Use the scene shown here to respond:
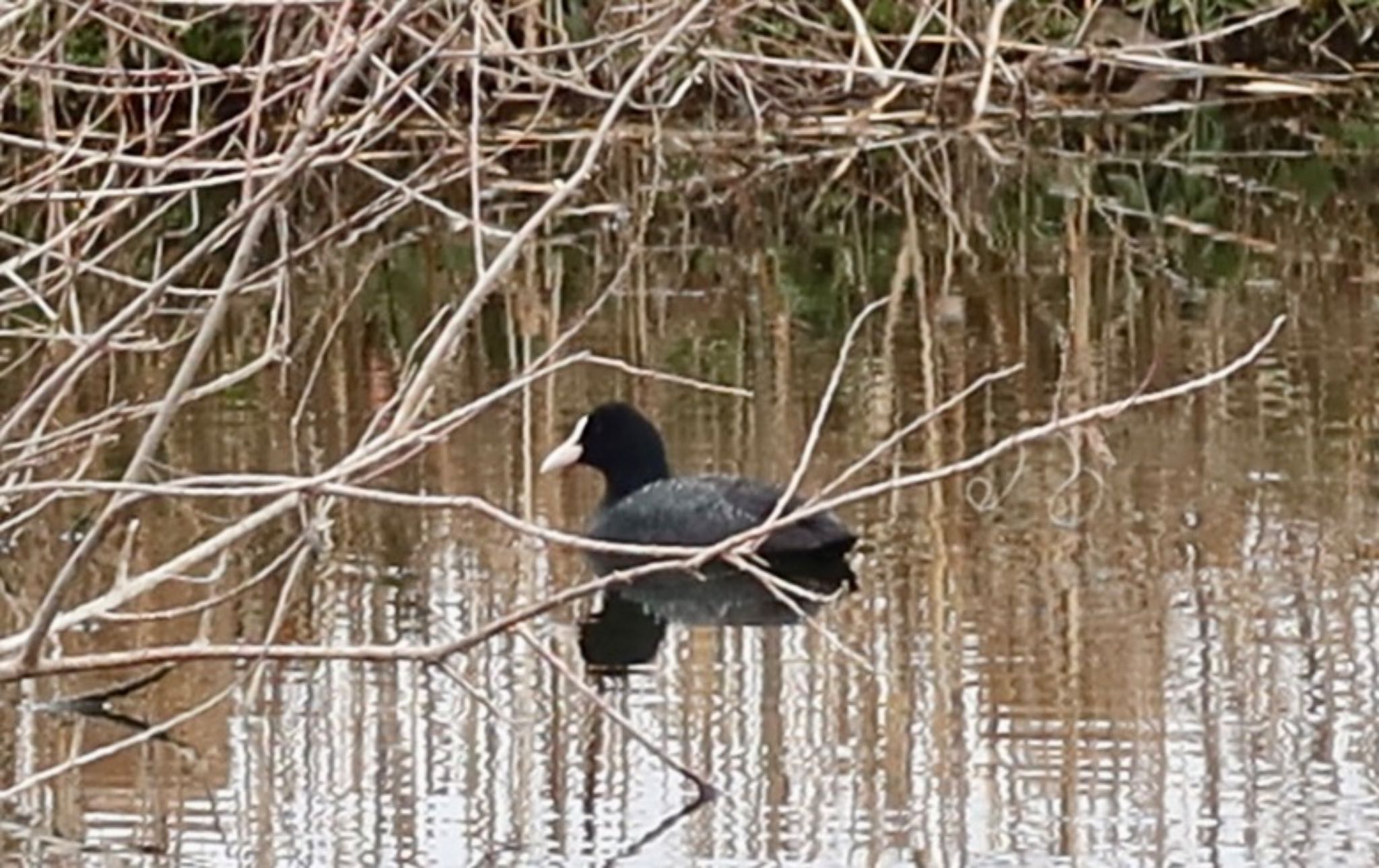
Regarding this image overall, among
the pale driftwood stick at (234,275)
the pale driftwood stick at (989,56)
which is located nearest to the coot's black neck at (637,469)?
the pale driftwood stick at (234,275)

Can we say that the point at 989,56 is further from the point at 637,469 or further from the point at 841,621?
the point at 841,621

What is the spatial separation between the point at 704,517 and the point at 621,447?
665mm

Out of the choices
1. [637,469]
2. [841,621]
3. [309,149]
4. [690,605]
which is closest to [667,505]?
[637,469]

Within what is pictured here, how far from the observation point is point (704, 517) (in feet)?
34.5

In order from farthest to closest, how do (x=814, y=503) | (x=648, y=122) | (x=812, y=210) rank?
(x=648, y=122), (x=812, y=210), (x=814, y=503)

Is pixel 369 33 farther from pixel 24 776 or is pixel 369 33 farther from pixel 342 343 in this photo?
pixel 342 343

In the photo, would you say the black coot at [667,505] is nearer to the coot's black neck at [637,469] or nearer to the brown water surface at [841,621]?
the coot's black neck at [637,469]

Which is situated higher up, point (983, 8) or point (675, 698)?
point (983, 8)

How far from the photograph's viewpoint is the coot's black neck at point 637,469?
11102mm

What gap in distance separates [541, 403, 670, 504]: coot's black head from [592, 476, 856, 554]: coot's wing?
97mm

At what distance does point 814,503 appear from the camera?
484cm

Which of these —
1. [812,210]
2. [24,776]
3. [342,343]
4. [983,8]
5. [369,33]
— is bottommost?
[24,776]

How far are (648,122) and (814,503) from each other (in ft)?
55.9

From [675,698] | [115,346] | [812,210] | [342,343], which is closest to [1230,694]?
[675,698]
